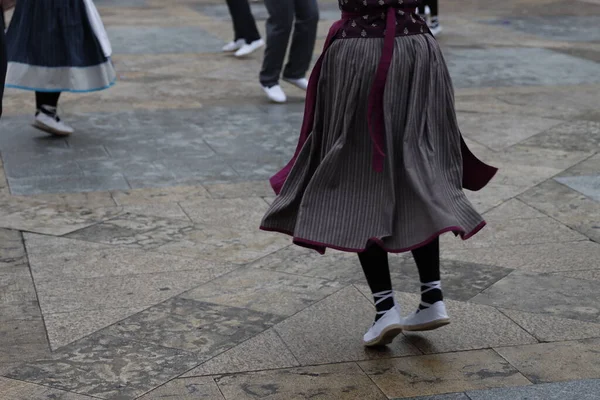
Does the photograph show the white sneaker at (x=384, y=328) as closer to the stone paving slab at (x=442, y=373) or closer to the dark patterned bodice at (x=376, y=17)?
the stone paving slab at (x=442, y=373)

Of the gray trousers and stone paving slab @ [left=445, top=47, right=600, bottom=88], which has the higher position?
the gray trousers

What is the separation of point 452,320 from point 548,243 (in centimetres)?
115

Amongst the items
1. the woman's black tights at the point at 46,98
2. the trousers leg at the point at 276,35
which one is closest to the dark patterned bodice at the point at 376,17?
the woman's black tights at the point at 46,98

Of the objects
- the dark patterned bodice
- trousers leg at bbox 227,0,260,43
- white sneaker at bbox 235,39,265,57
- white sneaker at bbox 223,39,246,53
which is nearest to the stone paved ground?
the dark patterned bodice

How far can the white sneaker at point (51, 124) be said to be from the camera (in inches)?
283

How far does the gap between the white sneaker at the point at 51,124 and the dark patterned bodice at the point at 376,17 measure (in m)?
3.96

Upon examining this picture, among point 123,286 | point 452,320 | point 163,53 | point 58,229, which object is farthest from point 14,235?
point 163,53

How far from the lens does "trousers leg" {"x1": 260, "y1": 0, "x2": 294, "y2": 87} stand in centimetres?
817

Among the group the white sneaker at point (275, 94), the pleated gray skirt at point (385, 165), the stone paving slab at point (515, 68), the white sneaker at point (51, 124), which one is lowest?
the stone paving slab at point (515, 68)

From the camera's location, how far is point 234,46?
438 inches

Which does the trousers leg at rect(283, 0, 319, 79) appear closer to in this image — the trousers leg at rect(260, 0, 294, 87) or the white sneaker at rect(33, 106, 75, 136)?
the trousers leg at rect(260, 0, 294, 87)

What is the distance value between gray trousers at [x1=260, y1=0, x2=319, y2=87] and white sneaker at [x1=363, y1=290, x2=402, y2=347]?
188 inches

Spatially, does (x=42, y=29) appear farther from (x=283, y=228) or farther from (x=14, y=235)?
(x=283, y=228)

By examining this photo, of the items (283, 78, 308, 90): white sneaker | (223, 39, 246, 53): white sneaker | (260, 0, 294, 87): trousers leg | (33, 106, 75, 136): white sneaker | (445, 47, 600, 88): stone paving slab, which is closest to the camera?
(33, 106, 75, 136): white sneaker
